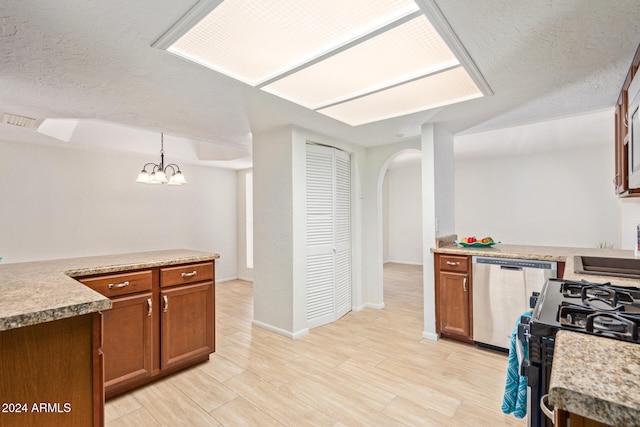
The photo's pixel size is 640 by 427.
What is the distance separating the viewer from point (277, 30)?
155 cm

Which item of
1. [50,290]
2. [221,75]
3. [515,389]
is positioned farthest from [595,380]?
[221,75]

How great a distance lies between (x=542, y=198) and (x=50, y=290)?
752 cm

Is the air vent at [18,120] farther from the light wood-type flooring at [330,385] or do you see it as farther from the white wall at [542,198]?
the white wall at [542,198]

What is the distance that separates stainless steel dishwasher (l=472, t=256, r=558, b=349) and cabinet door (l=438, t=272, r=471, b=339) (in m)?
0.08

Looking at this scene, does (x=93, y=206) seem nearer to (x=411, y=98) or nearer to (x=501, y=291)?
(x=411, y=98)

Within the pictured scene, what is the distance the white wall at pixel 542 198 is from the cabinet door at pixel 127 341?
6.79 metres

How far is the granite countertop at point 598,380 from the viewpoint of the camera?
0.53m

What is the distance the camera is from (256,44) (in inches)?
65.6


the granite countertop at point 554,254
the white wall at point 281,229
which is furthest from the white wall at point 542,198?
the white wall at point 281,229

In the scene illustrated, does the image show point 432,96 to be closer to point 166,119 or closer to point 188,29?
point 188,29

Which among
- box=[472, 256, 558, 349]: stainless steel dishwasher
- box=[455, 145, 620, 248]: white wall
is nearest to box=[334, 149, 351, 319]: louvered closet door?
box=[472, 256, 558, 349]: stainless steel dishwasher

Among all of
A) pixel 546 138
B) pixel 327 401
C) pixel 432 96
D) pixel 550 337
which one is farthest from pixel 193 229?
pixel 546 138

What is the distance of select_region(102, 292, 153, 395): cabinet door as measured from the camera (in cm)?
206

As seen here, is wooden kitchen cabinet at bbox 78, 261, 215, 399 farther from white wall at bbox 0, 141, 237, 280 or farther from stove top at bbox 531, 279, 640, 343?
white wall at bbox 0, 141, 237, 280
